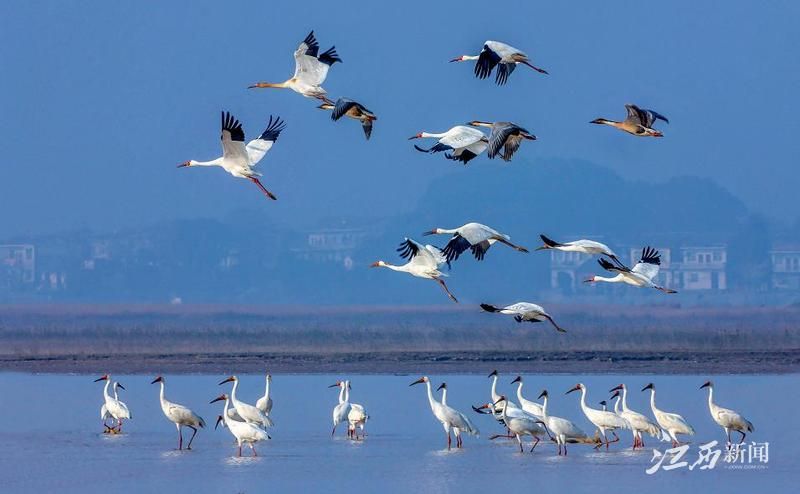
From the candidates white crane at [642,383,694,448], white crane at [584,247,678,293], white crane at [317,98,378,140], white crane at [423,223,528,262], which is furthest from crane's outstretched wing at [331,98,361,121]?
white crane at [642,383,694,448]

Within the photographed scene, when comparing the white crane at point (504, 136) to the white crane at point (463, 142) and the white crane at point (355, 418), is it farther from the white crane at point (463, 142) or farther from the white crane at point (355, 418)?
the white crane at point (355, 418)

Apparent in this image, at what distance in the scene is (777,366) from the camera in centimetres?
3353

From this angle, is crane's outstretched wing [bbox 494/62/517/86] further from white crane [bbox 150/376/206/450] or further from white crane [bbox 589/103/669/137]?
white crane [bbox 150/376/206/450]

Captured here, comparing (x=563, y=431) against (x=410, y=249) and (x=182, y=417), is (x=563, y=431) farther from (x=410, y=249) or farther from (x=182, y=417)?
(x=182, y=417)

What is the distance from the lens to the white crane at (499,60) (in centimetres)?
2050

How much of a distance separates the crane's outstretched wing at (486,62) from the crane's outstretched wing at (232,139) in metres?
2.58

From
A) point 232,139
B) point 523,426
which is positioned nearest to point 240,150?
point 232,139

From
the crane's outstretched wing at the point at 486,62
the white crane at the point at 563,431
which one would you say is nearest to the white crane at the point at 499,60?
the crane's outstretched wing at the point at 486,62

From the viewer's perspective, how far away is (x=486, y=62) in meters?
20.6

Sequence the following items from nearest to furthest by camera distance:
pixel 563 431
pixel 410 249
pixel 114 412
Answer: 1. pixel 563 431
2. pixel 410 249
3. pixel 114 412

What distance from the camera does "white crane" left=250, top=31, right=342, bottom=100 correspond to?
21438mm

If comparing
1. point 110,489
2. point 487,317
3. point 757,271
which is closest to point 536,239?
point 757,271

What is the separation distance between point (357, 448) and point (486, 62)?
4741 millimetres

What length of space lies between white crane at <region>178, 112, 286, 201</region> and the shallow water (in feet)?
9.89
